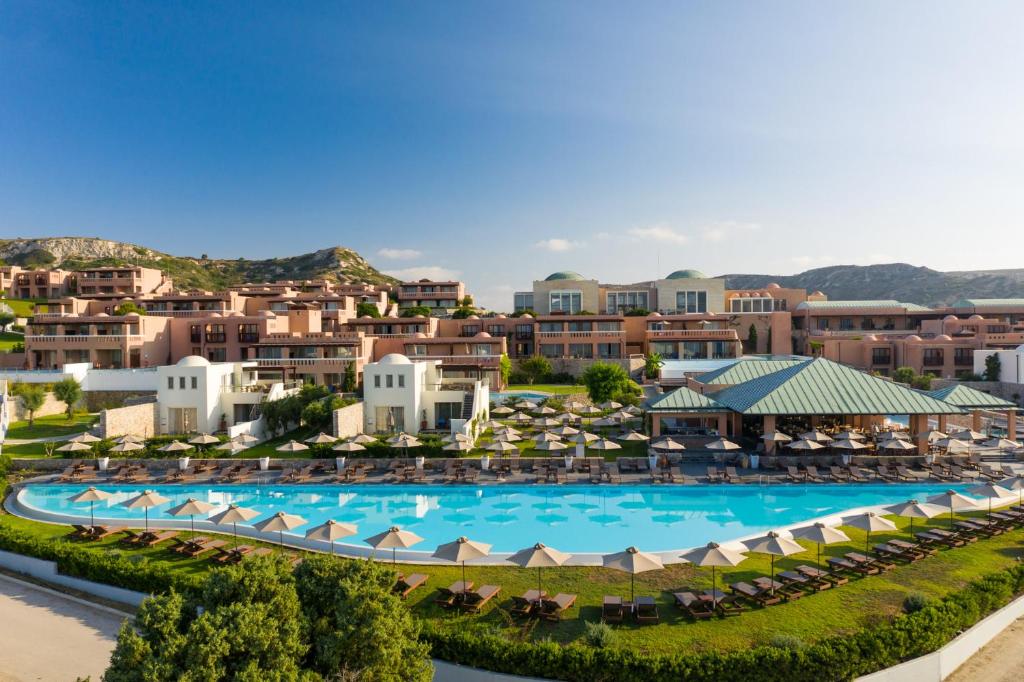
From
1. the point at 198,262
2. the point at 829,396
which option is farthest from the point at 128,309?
the point at 198,262

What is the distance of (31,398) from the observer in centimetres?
4038

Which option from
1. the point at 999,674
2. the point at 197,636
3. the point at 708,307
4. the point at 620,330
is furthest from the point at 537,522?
the point at 708,307

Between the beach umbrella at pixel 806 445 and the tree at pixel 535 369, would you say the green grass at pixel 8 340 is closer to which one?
the tree at pixel 535 369

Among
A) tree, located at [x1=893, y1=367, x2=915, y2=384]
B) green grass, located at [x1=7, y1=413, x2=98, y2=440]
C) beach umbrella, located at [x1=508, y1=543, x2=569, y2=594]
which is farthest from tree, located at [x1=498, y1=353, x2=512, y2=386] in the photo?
beach umbrella, located at [x1=508, y1=543, x2=569, y2=594]

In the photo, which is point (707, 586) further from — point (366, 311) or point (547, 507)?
point (366, 311)

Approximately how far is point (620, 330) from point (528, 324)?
932 centimetres

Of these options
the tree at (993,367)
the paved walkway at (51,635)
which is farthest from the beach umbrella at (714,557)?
the tree at (993,367)

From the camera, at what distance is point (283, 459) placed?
32.0 metres

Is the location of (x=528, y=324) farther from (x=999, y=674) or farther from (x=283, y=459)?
(x=999, y=674)

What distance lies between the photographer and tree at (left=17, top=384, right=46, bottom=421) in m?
40.4

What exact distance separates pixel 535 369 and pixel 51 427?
35.6 metres

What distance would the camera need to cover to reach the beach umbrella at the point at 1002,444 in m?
29.0

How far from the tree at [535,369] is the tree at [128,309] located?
3781 centimetres

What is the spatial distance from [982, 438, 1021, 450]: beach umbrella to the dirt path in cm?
1824
